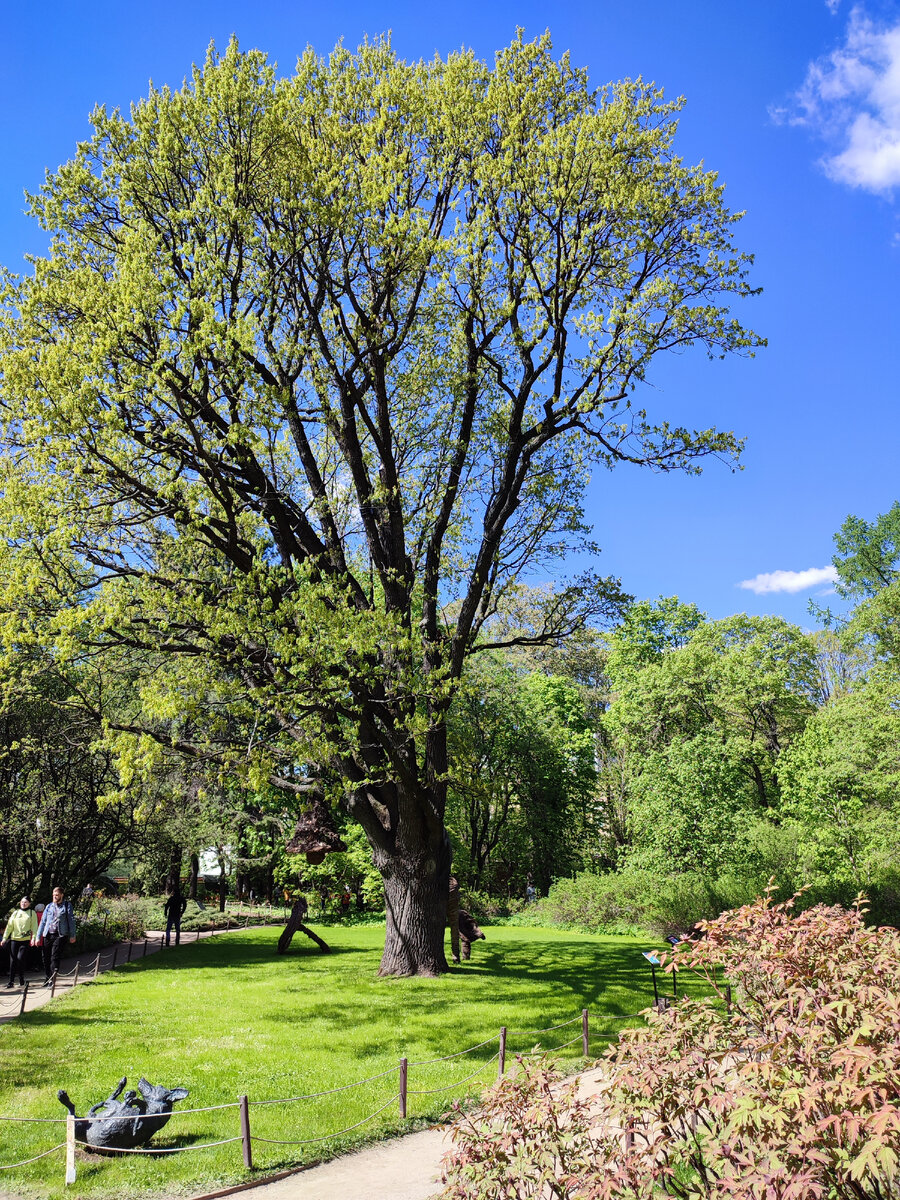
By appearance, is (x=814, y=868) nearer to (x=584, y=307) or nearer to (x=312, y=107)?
(x=584, y=307)

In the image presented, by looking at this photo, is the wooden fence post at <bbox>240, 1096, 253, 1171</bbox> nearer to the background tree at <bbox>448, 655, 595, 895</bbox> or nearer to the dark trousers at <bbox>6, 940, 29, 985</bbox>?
the dark trousers at <bbox>6, 940, 29, 985</bbox>

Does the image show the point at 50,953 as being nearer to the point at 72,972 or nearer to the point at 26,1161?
the point at 72,972

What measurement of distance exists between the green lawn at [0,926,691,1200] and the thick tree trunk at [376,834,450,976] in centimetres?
52

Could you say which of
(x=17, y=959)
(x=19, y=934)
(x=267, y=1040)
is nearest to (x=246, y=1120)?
(x=267, y=1040)

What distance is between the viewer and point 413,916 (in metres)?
15.9

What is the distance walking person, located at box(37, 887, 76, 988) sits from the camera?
1680cm

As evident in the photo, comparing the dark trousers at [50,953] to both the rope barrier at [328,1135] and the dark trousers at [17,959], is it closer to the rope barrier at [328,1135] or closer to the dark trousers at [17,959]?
the dark trousers at [17,959]

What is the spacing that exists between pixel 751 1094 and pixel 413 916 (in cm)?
1294

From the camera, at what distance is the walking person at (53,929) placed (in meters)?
16.8

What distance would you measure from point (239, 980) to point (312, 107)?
17.0 meters

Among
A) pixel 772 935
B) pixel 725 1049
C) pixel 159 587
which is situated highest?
pixel 159 587

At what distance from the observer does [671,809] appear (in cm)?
2575

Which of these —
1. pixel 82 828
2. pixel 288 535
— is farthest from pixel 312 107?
pixel 82 828

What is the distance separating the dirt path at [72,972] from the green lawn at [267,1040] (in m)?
0.55
